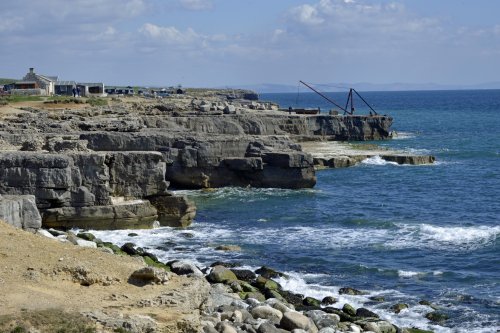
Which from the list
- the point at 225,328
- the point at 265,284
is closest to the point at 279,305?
the point at 265,284

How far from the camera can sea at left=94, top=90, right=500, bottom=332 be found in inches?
919

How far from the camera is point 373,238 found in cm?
3102

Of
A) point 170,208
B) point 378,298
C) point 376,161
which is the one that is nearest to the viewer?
point 378,298

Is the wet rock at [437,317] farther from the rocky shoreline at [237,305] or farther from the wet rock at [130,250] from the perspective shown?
the wet rock at [130,250]

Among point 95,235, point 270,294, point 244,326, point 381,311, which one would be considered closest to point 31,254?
point 244,326

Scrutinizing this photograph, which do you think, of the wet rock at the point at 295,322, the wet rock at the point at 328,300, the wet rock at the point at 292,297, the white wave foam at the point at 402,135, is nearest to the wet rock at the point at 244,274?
the wet rock at the point at 292,297

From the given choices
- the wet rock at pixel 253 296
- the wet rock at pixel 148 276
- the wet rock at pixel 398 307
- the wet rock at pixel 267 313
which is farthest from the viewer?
the wet rock at pixel 398 307

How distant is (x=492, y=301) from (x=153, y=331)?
495 inches

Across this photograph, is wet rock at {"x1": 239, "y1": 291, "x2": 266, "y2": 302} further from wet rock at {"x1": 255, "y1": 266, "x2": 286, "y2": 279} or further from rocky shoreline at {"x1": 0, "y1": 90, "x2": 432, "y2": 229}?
rocky shoreline at {"x1": 0, "y1": 90, "x2": 432, "y2": 229}

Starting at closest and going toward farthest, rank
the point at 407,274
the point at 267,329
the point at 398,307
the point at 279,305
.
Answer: the point at 267,329, the point at 279,305, the point at 398,307, the point at 407,274

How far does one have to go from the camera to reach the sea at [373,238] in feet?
76.6

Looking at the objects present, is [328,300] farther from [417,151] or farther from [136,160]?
[417,151]

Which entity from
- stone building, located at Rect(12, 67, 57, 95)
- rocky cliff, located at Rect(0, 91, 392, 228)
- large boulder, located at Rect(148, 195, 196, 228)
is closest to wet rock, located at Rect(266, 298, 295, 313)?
rocky cliff, located at Rect(0, 91, 392, 228)

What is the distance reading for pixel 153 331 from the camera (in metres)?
13.3
